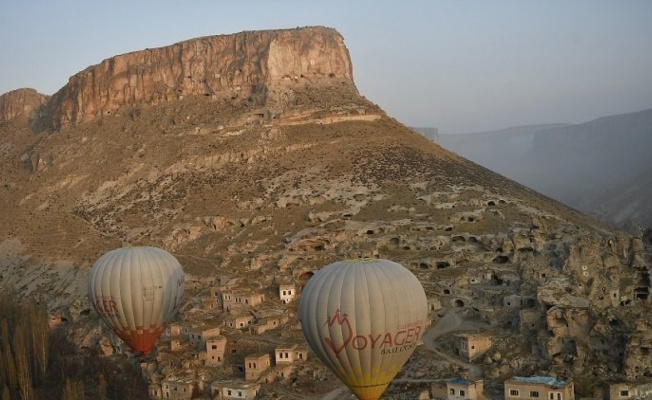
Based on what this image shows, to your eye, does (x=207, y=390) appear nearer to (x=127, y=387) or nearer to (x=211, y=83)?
(x=127, y=387)

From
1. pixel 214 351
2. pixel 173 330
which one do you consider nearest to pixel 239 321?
pixel 173 330

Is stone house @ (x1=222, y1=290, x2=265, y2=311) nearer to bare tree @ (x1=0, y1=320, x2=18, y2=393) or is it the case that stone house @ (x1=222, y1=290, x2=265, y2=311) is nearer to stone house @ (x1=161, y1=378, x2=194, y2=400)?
stone house @ (x1=161, y1=378, x2=194, y2=400)

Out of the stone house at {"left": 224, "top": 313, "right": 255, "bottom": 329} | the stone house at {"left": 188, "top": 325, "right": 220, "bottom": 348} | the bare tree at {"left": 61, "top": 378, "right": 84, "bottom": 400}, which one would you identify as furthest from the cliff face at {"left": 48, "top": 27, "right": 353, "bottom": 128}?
the bare tree at {"left": 61, "top": 378, "right": 84, "bottom": 400}

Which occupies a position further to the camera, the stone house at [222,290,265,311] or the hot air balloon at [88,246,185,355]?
the stone house at [222,290,265,311]

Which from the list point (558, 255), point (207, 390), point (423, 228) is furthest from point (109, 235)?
point (558, 255)

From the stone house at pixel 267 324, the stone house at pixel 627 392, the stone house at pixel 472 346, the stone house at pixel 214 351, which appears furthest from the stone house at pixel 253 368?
the stone house at pixel 627 392

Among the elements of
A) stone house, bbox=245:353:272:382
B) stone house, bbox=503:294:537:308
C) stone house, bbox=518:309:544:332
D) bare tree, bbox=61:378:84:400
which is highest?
stone house, bbox=503:294:537:308
